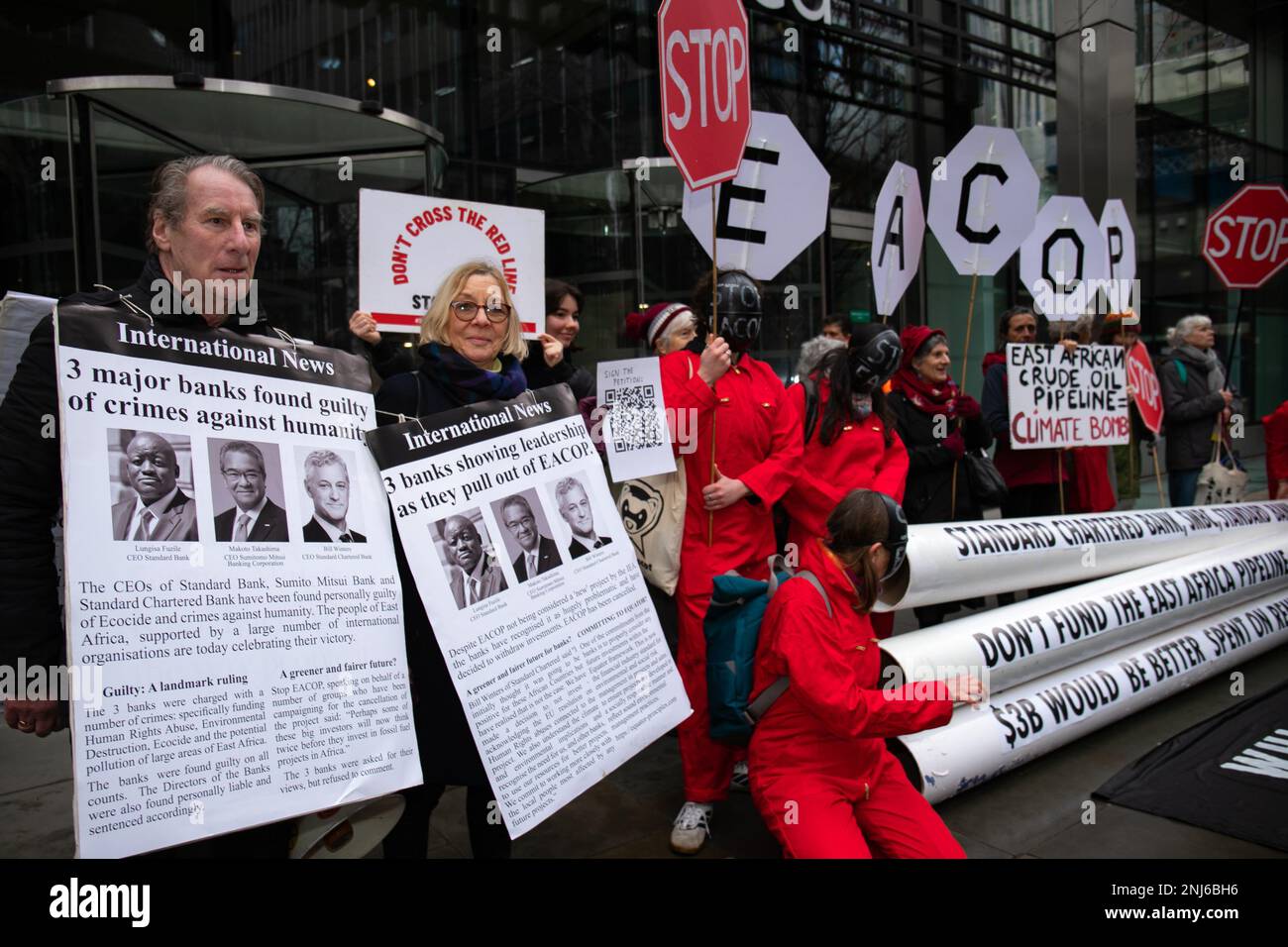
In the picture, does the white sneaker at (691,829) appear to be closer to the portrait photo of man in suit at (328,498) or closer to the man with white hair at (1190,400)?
the portrait photo of man in suit at (328,498)

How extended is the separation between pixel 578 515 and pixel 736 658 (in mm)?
931

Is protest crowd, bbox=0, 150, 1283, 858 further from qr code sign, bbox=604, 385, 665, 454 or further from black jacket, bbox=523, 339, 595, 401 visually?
qr code sign, bbox=604, 385, 665, 454

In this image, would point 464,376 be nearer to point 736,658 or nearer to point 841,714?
point 736,658

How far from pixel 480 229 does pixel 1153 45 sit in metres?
16.4

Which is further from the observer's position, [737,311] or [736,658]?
[737,311]

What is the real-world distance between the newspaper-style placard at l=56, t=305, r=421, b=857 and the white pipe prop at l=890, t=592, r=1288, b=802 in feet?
7.69

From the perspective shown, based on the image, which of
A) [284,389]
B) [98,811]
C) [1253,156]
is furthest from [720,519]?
[1253,156]

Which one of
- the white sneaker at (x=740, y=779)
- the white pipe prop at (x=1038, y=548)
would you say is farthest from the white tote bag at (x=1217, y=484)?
the white sneaker at (x=740, y=779)

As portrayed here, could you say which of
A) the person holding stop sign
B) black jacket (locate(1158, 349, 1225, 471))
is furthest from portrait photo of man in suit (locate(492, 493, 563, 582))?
black jacket (locate(1158, 349, 1225, 471))

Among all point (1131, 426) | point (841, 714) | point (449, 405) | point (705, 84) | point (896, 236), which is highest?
point (705, 84)

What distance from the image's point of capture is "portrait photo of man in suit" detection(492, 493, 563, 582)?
2150mm

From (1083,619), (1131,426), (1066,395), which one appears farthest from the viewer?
(1131,426)

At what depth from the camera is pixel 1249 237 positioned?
7977 mm

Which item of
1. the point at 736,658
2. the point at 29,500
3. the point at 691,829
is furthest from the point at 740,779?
the point at 29,500
